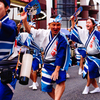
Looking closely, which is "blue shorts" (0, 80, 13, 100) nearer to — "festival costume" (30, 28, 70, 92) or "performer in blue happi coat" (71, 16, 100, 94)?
"festival costume" (30, 28, 70, 92)

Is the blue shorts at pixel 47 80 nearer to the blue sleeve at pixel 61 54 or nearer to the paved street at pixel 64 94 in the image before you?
the blue sleeve at pixel 61 54

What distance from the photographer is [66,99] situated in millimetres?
4578

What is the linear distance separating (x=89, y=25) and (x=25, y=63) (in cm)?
298

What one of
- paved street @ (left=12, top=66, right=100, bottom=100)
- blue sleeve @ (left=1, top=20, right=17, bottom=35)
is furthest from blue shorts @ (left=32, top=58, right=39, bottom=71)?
blue sleeve @ (left=1, top=20, right=17, bottom=35)

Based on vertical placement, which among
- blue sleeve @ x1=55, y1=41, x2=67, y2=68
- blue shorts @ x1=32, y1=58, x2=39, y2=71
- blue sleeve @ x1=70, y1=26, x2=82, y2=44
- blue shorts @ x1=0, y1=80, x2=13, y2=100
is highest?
blue sleeve @ x1=70, y1=26, x2=82, y2=44

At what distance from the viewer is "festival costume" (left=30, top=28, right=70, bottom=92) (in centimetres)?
363

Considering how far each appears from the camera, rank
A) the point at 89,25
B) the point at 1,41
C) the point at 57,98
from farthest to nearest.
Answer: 1. the point at 89,25
2. the point at 57,98
3. the point at 1,41

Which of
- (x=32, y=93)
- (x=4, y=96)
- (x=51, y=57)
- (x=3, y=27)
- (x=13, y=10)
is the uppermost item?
(x=13, y=10)

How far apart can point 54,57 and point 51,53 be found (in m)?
0.09

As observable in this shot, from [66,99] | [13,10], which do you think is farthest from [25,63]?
[13,10]

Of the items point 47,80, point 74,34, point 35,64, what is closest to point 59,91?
point 47,80

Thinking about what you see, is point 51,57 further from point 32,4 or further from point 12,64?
point 12,64

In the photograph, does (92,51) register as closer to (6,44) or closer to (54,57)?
(54,57)

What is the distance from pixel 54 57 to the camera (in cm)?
372
